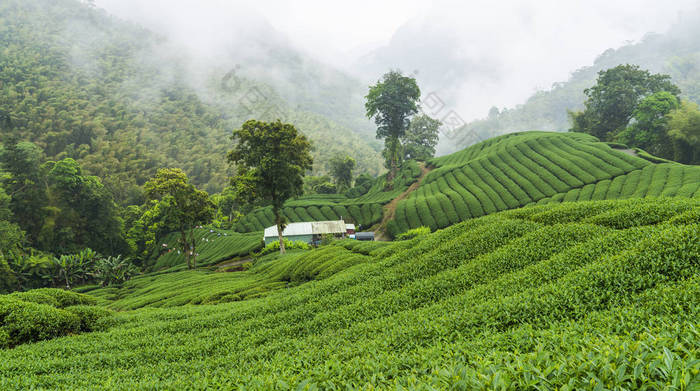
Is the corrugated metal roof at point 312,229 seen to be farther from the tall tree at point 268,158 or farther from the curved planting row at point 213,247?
the tall tree at point 268,158

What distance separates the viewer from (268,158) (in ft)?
78.6

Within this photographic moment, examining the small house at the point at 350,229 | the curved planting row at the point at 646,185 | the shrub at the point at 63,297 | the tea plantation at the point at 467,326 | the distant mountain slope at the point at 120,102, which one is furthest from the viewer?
the distant mountain slope at the point at 120,102

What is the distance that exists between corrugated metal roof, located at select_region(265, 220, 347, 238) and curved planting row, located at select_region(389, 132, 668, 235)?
789 cm

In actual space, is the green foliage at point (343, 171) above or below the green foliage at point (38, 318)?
above

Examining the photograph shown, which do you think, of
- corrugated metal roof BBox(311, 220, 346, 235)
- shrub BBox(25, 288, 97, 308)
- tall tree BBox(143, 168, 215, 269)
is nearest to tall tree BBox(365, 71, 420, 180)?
corrugated metal roof BBox(311, 220, 346, 235)

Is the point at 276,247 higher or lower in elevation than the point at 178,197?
lower

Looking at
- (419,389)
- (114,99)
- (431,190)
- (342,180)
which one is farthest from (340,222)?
(114,99)

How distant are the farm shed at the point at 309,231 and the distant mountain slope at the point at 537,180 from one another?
25.7 feet

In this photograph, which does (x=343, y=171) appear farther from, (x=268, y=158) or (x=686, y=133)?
(x=686, y=133)

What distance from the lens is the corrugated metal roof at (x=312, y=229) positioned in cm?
3812

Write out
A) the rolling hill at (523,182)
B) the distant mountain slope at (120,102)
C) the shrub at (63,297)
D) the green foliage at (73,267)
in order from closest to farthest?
the shrub at (63,297), the rolling hill at (523,182), the green foliage at (73,267), the distant mountain slope at (120,102)

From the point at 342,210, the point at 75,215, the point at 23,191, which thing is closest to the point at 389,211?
the point at 342,210

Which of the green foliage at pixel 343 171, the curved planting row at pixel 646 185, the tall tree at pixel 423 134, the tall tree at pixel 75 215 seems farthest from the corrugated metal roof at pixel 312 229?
the tall tree at pixel 423 134

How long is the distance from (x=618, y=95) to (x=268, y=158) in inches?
2017
